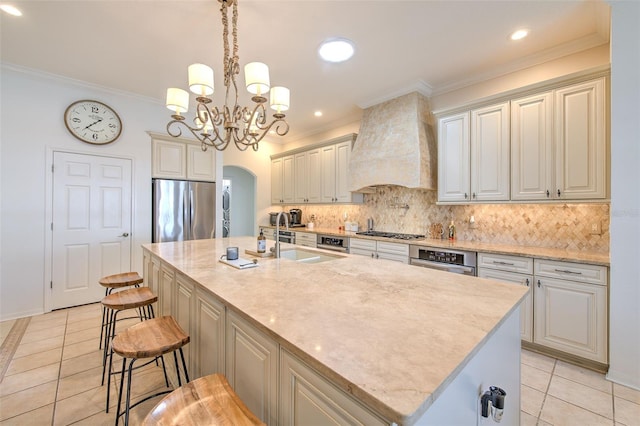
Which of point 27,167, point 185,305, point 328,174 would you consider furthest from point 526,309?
point 27,167

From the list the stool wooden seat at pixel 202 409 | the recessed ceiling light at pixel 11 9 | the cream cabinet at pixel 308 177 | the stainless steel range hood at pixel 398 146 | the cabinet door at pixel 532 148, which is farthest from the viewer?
the cream cabinet at pixel 308 177

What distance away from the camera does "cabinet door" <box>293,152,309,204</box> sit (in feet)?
17.9

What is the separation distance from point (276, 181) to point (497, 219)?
173 inches

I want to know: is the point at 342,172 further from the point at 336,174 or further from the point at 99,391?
the point at 99,391

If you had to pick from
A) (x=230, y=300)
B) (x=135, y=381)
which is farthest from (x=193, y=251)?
(x=230, y=300)

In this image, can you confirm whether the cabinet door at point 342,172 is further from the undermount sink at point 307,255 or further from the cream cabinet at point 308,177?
the undermount sink at point 307,255

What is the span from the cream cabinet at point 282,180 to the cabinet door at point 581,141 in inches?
168

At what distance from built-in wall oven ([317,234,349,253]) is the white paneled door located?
2900 mm

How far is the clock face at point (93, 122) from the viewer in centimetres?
359

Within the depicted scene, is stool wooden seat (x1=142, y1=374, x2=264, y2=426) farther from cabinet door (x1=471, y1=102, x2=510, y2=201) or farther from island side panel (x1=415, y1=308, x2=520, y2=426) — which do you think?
cabinet door (x1=471, y1=102, x2=510, y2=201)

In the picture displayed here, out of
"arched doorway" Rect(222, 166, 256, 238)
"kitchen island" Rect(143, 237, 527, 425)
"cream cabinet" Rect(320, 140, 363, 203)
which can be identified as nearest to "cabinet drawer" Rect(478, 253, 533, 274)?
"kitchen island" Rect(143, 237, 527, 425)

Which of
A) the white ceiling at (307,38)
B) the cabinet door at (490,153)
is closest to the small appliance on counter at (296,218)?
the white ceiling at (307,38)

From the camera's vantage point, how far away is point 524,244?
302 centimetres

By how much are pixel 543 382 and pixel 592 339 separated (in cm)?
57
